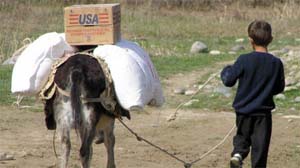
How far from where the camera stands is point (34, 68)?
8.68 m

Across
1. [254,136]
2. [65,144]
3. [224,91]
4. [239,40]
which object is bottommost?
[239,40]

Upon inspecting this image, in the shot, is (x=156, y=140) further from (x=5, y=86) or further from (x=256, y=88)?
(x=5, y=86)

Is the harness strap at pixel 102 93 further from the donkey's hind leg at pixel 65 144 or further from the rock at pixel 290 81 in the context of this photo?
the rock at pixel 290 81

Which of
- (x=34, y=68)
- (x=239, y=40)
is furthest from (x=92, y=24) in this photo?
(x=239, y=40)

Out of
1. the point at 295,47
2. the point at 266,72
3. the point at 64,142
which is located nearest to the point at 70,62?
the point at 64,142

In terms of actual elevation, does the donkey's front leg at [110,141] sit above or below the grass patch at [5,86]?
above

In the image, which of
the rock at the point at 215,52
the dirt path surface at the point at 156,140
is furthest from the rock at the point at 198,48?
the dirt path surface at the point at 156,140

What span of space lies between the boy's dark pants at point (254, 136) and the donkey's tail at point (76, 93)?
1.43 meters

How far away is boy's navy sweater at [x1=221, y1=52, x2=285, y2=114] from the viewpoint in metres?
7.67

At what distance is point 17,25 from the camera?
95.4ft

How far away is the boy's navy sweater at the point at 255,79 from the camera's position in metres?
7.67

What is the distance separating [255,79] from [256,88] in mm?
76

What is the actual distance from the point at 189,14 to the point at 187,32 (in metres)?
5.14

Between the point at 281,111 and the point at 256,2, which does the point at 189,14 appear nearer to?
the point at 256,2
